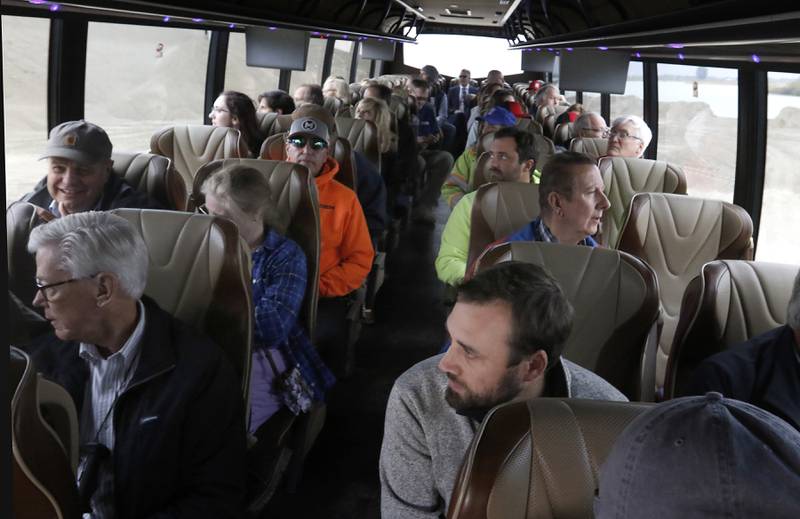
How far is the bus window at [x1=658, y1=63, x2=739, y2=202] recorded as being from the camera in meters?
6.09

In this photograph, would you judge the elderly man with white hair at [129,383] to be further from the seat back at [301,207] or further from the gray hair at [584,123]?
the gray hair at [584,123]

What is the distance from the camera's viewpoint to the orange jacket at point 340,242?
406 centimetres

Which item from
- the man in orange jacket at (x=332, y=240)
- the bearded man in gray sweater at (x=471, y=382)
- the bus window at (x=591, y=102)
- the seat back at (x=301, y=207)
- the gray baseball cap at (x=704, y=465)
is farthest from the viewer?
the bus window at (x=591, y=102)

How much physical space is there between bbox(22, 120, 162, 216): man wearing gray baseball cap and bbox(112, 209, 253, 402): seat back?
1.12m

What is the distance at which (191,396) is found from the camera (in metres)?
1.99

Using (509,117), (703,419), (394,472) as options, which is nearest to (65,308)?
(394,472)

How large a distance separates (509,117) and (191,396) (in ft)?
17.2

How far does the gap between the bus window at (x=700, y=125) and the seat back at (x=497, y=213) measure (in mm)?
2100

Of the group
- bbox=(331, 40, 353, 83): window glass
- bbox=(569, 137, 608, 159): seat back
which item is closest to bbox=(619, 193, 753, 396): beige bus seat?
bbox=(569, 137, 608, 159): seat back

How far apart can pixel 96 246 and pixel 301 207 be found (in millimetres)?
1669

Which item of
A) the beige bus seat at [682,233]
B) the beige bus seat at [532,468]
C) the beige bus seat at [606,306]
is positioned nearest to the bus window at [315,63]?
the beige bus seat at [682,233]

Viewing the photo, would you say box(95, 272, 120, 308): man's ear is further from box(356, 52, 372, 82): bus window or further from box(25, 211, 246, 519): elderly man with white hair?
box(356, 52, 372, 82): bus window

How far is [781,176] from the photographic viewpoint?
222 inches

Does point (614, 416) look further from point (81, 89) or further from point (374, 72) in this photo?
point (374, 72)
